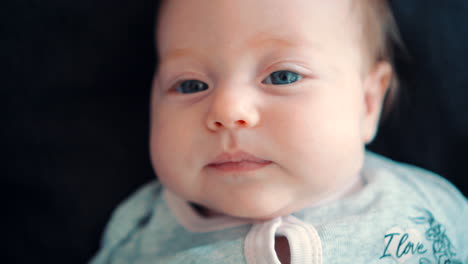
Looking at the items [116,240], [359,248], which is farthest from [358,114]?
[116,240]

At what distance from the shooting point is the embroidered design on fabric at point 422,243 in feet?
3.08

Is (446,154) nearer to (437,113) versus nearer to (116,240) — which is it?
(437,113)

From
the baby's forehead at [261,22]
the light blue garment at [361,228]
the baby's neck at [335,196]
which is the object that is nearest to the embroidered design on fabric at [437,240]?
the light blue garment at [361,228]

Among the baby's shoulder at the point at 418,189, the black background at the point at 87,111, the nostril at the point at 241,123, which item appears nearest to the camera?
the nostril at the point at 241,123

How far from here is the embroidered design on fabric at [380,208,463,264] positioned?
0.94 meters

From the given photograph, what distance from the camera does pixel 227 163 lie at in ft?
3.01

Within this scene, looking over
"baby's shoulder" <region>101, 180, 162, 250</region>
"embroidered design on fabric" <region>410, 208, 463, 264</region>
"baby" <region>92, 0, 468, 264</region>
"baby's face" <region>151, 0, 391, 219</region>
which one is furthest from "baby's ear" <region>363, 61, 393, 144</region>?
"baby's shoulder" <region>101, 180, 162, 250</region>

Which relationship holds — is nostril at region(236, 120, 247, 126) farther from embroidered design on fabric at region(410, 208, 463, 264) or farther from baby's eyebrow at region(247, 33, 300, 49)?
embroidered design on fabric at region(410, 208, 463, 264)

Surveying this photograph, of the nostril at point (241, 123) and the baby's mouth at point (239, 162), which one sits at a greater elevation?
the nostril at point (241, 123)

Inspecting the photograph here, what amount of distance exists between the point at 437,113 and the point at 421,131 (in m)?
0.07

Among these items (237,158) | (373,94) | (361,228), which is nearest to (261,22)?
(237,158)

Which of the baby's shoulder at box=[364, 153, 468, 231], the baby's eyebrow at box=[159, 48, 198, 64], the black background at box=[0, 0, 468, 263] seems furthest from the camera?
the black background at box=[0, 0, 468, 263]

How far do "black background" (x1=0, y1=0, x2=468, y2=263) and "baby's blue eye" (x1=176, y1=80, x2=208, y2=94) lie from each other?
0.32m

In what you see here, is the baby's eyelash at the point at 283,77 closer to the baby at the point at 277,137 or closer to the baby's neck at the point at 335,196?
the baby at the point at 277,137
